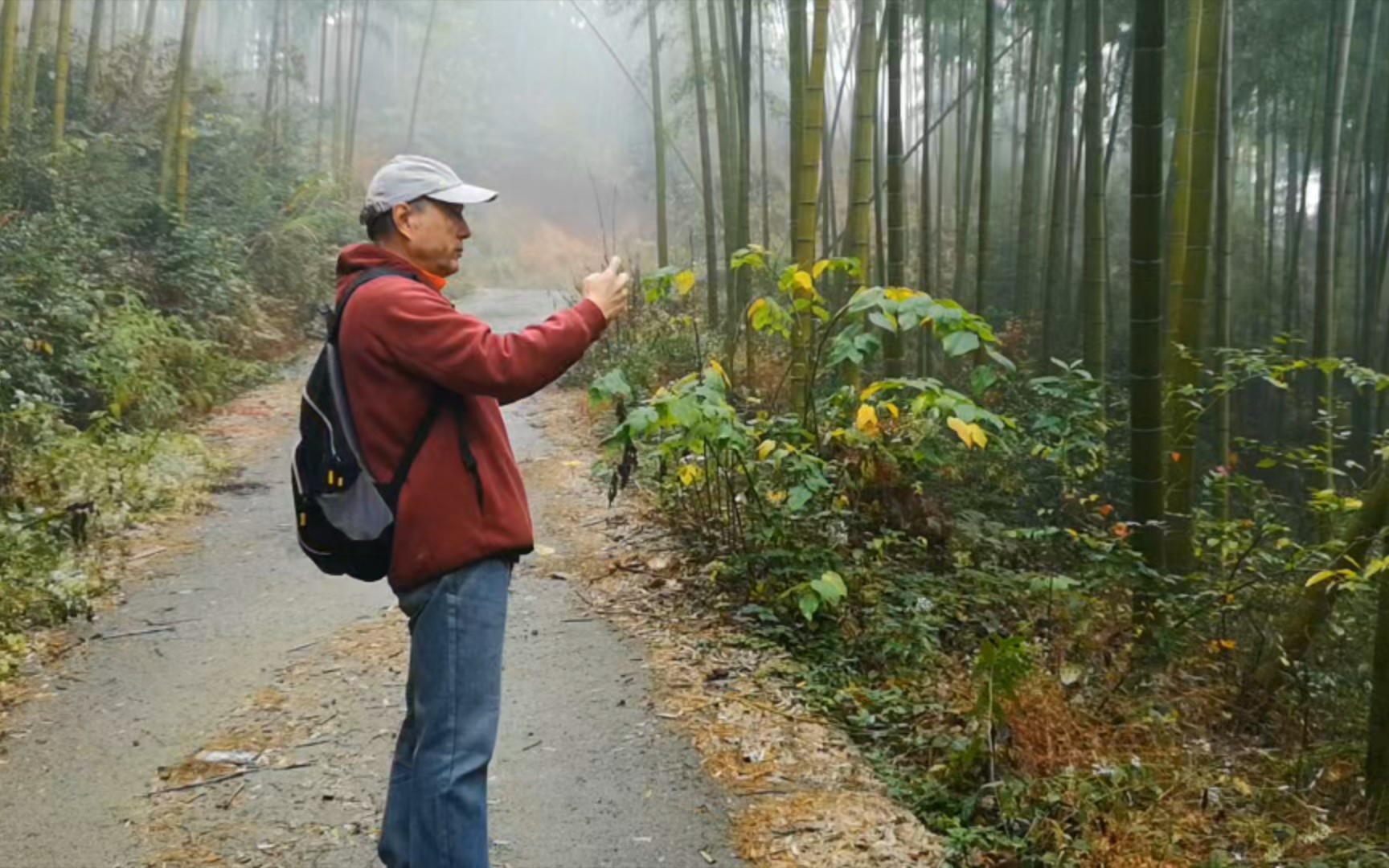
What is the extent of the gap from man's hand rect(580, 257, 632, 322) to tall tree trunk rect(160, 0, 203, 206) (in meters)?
10.7

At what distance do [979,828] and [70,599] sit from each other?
154 inches

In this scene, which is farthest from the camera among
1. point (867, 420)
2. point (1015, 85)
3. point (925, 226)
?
point (1015, 85)

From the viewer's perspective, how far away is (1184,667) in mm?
4020

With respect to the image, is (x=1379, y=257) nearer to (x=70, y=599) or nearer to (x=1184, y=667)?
(x=1184, y=667)

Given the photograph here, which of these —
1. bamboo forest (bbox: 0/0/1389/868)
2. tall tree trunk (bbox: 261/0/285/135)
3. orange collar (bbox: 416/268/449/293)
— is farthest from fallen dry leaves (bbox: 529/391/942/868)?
tall tree trunk (bbox: 261/0/285/135)

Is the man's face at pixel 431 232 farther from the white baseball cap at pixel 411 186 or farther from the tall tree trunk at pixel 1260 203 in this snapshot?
the tall tree trunk at pixel 1260 203

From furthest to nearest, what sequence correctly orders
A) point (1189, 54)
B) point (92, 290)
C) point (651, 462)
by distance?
point (92, 290) → point (651, 462) → point (1189, 54)

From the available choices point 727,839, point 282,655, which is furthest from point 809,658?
point 282,655

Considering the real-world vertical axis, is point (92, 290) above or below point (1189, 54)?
below

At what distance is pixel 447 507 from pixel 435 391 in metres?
0.23

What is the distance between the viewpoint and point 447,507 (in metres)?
2.07

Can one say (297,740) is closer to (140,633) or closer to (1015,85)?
(140,633)

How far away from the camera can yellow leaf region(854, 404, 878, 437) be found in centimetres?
412

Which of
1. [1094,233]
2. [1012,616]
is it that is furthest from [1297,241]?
[1012,616]
